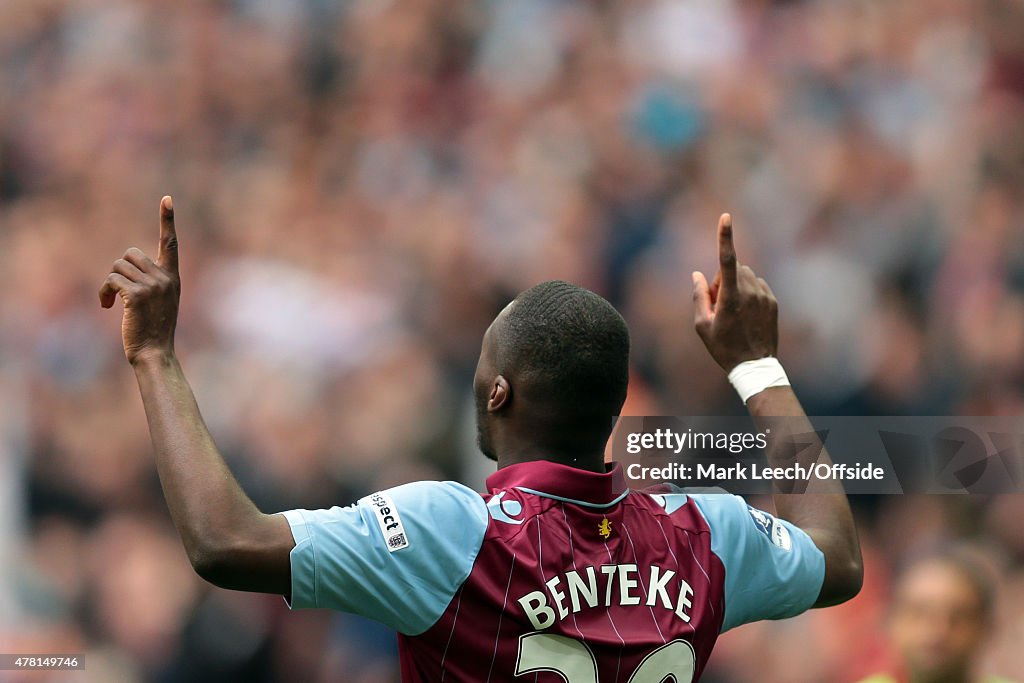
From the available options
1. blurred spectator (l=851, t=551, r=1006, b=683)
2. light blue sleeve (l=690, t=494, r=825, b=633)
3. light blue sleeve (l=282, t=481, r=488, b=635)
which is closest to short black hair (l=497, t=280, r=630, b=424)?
light blue sleeve (l=282, t=481, r=488, b=635)

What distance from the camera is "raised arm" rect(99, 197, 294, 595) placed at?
6.17 feet

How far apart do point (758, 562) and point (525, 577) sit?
0.54 meters

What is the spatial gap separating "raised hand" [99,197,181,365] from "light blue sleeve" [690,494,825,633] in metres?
1.05

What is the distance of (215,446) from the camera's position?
1.97 m

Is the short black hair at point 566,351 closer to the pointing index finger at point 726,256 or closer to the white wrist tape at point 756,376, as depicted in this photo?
the pointing index finger at point 726,256

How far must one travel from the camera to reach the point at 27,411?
591 centimetres

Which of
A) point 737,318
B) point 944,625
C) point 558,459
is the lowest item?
point 558,459

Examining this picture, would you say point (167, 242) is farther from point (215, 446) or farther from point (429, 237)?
point (429, 237)

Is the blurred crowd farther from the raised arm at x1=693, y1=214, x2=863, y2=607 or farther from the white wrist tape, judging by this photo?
the white wrist tape

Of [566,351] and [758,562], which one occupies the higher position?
[566,351]

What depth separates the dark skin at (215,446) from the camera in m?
1.90

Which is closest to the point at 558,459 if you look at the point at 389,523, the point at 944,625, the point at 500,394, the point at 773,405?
the point at 500,394

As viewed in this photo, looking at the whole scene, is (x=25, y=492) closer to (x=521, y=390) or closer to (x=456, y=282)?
(x=456, y=282)

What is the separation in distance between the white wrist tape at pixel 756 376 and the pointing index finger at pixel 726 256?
18 cm
